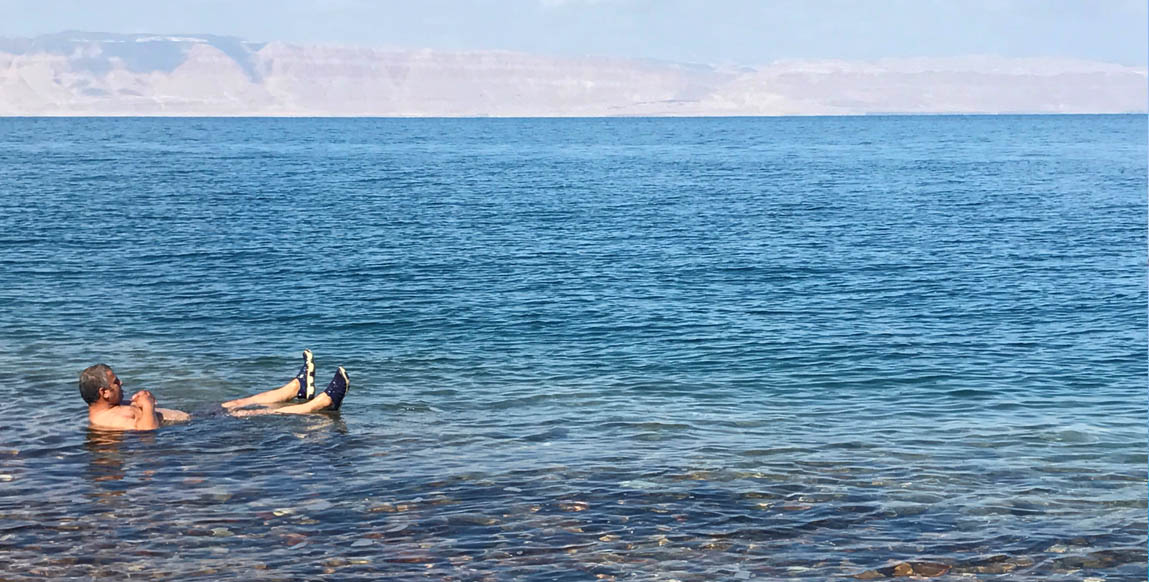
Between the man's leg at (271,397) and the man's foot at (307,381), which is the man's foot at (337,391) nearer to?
the man's foot at (307,381)

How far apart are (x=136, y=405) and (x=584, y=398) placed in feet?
24.8

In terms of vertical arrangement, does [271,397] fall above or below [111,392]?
below

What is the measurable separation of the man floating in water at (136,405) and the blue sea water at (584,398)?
0.34 meters

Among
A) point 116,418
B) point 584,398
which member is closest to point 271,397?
point 116,418

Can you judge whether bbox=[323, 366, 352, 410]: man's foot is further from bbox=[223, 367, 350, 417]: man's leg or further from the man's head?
the man's head

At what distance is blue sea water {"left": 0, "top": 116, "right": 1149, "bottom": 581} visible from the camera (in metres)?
14.2

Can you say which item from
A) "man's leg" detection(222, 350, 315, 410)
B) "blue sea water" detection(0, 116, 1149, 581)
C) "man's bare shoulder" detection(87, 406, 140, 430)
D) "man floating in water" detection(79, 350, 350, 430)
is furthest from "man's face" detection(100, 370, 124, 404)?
"man's leg" detection(222, 350, 315, 410)

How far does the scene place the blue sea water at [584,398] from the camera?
46.6 ft

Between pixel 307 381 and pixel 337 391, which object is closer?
pixel 337 391

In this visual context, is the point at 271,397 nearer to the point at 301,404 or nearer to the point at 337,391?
the point at 301,404

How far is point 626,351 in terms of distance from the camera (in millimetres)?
27109

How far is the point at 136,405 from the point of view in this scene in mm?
19281

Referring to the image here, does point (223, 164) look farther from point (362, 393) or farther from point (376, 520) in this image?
point (376, 520)

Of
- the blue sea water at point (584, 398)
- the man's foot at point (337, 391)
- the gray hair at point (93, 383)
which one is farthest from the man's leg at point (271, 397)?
the gray hair at point (93, 383)
